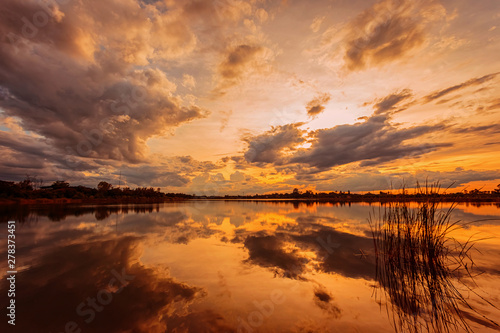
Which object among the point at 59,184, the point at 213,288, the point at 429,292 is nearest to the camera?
the point at 429,292

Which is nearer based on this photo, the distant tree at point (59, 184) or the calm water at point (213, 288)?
the calm water at point (213, 288)

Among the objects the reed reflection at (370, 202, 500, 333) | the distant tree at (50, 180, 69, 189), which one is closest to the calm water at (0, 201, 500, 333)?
the reed reflection at (370, 202, 500, 333)

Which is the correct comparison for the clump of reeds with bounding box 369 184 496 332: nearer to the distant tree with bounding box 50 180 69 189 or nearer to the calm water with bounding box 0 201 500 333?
the calm water with bounding box 0 201 500 333

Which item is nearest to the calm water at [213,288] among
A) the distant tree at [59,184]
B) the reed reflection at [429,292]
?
the reed reflection at [429,292]

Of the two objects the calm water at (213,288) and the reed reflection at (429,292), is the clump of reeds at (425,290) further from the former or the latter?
the calm water at (213,288)

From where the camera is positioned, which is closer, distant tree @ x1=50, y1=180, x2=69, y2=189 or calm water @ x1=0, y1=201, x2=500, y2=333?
calm water @ x1=0, y1=201, x2=500, y2=333

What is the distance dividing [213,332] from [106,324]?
2.79 metres

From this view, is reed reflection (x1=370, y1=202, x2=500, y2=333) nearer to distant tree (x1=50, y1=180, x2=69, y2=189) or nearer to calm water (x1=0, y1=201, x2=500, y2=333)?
calm water (x1=0, y1=201, x2=500, y2=333)

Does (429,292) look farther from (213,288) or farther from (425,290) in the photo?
(213,288)

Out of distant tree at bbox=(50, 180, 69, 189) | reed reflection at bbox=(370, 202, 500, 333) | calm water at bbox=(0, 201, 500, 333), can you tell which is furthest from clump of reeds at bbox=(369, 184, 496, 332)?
distant tree at bbox=(50, 180, 69, 189)

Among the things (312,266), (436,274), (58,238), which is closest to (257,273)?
(312,266)

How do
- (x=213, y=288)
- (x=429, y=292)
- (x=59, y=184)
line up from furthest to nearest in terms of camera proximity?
(x=59, y=184)
(x=213, y=288)
(x=429, y=292)

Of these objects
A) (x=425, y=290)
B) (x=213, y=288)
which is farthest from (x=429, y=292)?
(x=213, y=288)

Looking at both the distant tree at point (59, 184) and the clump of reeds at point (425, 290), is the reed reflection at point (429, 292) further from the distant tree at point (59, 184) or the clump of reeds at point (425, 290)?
the distant tree at point (59, 184)
